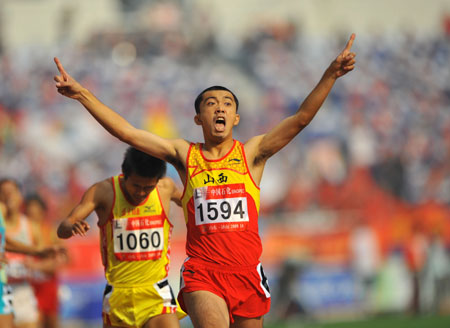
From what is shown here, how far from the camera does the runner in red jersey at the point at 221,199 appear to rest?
506 cm

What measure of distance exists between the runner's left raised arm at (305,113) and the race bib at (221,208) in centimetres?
34

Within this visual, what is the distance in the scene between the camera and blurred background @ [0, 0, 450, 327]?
57.0ft

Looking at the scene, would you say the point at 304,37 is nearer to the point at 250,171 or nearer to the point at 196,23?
the point at 196,23

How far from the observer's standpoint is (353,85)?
23.1 m

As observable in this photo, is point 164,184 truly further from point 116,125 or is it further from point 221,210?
point 116,125

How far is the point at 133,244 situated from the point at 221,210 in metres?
1.54

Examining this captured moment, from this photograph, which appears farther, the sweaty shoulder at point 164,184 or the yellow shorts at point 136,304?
the sweaty shoulder at point 164,184

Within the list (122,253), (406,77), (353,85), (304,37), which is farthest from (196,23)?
(122,253)

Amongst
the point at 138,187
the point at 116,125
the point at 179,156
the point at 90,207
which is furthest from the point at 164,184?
the point at 116,125

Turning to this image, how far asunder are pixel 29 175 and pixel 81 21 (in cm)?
699

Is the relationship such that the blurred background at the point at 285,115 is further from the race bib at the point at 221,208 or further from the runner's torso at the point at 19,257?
the race bib at the point at 221,208

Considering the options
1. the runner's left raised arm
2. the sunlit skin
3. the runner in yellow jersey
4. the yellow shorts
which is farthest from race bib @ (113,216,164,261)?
the runner's left raised arm

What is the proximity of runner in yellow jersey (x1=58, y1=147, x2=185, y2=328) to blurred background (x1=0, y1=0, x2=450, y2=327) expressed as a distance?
9.05 metres

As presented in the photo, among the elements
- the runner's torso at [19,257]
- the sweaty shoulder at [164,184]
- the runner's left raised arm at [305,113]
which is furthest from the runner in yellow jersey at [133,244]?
the runner's torso at [19,257]
